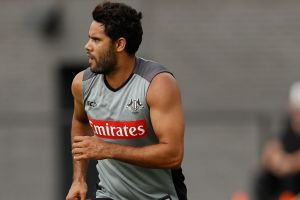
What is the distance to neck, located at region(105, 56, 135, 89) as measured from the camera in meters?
8.09

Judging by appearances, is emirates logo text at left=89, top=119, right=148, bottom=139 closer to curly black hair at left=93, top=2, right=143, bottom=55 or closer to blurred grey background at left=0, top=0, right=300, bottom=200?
curly black hair at left=93, top=2, right=143, bottom=55

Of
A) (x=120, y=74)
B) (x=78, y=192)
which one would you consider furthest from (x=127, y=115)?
(x=78, y=192)

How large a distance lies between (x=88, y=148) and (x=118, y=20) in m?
0.90

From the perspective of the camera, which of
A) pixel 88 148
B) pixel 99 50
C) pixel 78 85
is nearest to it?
pixel 88 148

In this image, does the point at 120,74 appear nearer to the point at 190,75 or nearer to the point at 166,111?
the point at 166,111

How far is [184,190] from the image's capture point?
8391 millimetres

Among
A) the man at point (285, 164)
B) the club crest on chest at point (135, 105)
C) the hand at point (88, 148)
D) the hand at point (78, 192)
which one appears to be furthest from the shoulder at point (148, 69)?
the man at point (285, 164)

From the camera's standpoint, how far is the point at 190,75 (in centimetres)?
1722

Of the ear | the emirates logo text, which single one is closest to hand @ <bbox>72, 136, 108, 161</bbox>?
the emirates logo text

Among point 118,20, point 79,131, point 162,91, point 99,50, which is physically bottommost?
point 79,131

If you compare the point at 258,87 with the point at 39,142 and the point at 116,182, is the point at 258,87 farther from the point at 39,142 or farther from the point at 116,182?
the point at 116,182

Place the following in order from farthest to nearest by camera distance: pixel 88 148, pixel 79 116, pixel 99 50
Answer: pixel 79 116 < pixel 99 50 < pixel 88 148

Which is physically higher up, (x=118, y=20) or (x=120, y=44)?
(x=118, y=20)

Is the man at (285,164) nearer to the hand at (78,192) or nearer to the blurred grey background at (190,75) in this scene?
the blurred grey background at (190,75)
